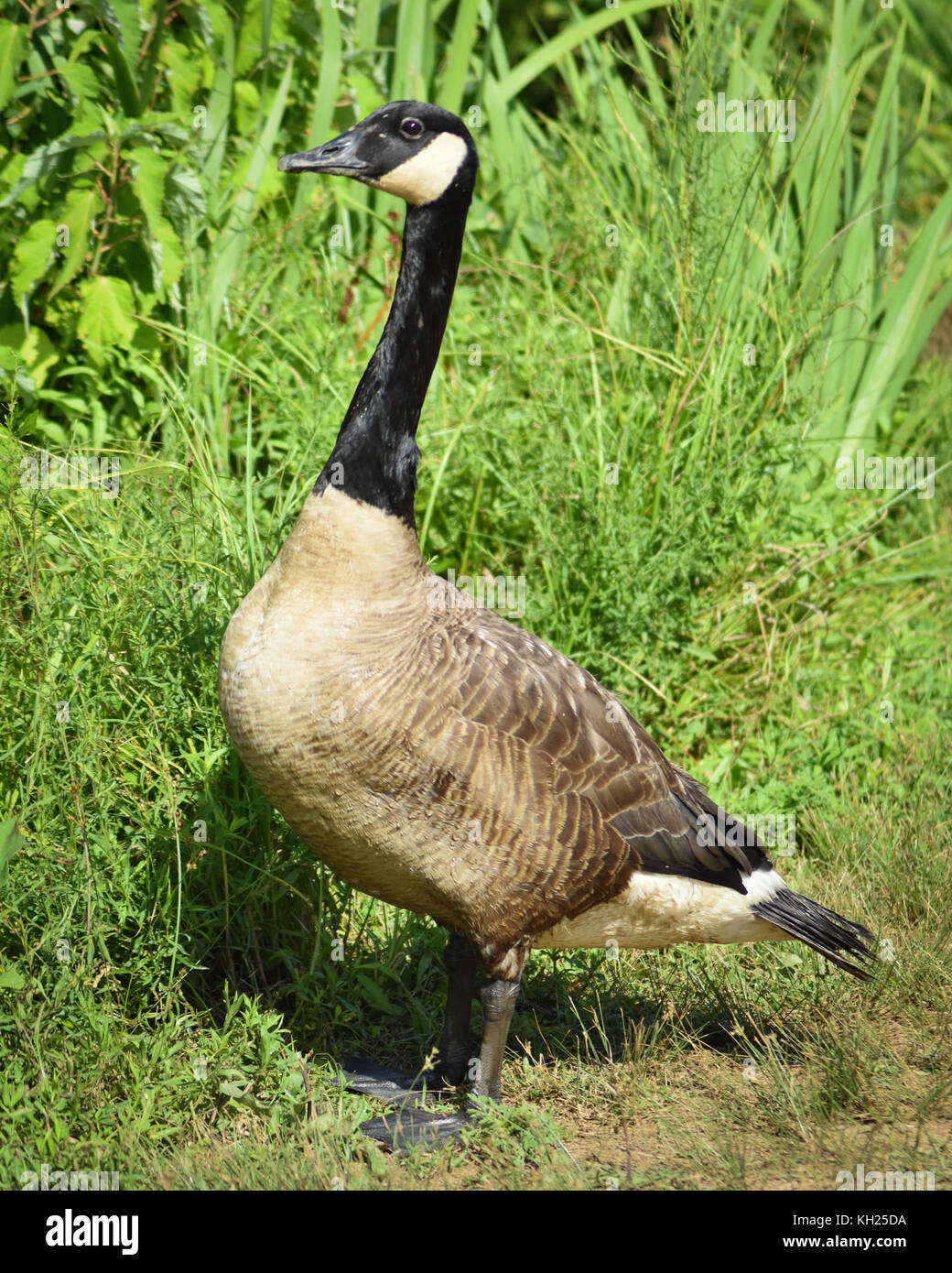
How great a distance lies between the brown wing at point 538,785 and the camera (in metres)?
3.25

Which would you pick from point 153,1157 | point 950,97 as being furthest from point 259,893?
point 950,97

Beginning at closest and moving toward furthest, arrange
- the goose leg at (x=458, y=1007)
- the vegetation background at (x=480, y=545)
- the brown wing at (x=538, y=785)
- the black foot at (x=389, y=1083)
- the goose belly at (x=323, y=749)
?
the goose belly at (x=323, y=749) → the brown wing at (x=538, y=785) → the vegetation background at (x=480, y=545) → the black foot at (x=389, y=1083) → the goose leg at (x=458, y=1007)

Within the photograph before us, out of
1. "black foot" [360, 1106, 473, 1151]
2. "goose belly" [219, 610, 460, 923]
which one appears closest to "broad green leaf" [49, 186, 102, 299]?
"goose belly" [219, 610, 460, 923]

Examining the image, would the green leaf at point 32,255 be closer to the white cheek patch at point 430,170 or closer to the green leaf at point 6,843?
the white cheek patch at point 430,170

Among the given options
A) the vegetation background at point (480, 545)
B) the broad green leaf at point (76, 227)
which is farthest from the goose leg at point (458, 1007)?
the broad green leaf at point (76, 227)

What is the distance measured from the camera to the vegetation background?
3.45 m

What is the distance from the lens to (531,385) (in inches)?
213

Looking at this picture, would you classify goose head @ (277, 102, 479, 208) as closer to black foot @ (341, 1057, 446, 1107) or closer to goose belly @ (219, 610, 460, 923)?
goose belly @ (219, 610, 460, 923)

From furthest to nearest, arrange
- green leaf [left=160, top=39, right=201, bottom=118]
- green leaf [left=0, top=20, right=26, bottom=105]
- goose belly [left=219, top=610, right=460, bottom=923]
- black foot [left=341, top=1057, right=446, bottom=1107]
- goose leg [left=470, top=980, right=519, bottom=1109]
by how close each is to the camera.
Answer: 1. green leaf [left=160, top=39, right=201, bottom=118]
2. green leaf [left=0, top=20, right=26, bottom=105]
3. black foot [left=341, top=1057, right=446, bottom=1107]
4. goose leg [left=470, top=980, right=519, bottom=1109]
5. goose belly [left=219, top=610, right=460, bottom=923]

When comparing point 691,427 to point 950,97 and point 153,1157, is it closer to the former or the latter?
point 153,1157

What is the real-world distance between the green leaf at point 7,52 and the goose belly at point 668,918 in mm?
3565

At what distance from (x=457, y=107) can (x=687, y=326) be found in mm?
1832
